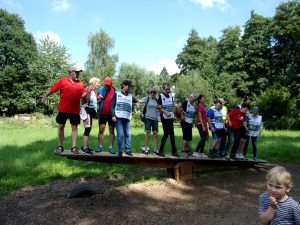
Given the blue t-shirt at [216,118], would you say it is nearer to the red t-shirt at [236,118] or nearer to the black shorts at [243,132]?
the red t-shirt at [236,118]

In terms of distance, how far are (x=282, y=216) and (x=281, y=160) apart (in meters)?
11.6

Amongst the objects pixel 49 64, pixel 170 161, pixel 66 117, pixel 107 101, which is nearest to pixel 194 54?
pixel 49 64

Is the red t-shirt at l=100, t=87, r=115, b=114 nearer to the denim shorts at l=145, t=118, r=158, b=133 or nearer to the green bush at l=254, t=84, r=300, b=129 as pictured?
the denim shorts at l=145, t=118, r=158, b=133

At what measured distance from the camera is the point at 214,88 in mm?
52875

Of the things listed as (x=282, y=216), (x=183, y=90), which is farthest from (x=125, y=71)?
(x=282, y=216)

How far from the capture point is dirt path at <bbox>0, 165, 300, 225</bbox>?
761cm

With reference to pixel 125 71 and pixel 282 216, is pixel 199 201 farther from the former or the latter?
pixel 125 71

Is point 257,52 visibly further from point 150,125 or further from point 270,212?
point 270,212

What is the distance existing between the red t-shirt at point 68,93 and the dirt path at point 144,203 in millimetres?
2281

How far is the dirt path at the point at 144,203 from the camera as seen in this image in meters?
7.61

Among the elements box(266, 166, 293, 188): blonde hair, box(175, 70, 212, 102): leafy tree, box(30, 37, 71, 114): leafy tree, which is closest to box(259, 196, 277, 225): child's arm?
box(266, 166, 293, 188): blonde hair

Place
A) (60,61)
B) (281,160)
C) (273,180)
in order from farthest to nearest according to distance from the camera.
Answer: (60,61)
(281,160)
(273,180)

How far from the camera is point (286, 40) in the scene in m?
49.9

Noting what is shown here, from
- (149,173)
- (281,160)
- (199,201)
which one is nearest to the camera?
(199,201)
